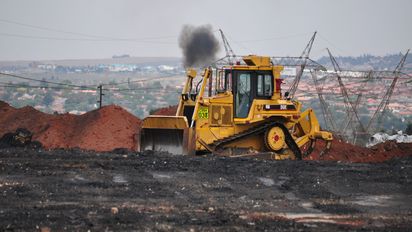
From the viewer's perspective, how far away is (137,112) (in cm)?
9275

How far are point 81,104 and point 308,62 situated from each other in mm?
48605

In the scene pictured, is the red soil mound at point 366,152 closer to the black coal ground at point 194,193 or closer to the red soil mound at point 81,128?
the red soil mound at point 81,128

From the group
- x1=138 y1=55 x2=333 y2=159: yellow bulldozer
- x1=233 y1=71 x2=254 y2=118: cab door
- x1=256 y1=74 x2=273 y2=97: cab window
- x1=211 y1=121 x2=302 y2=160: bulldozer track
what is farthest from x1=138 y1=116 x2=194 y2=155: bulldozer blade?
x1=256 y1=74 x2=273 y2=97: cab window

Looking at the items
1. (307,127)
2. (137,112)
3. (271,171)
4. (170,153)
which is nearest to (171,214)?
(271,171)

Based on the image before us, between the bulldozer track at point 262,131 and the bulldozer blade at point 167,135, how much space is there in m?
0.90

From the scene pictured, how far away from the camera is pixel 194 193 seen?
15844 millimetres

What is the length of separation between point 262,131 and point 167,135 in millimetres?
2677

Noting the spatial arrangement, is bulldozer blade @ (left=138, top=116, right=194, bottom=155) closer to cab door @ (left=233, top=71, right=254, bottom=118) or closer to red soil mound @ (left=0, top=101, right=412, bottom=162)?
cab door @ (left=233, top=71, right=254, bottom=118)

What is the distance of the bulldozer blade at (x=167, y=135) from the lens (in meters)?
23.4

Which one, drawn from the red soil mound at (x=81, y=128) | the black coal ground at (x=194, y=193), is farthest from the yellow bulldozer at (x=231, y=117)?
the red soil mound at (x=81, y=128)

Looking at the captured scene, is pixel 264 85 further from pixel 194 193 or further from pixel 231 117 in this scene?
pixel 194 193

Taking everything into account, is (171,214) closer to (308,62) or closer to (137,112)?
(308,62)

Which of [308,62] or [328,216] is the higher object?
[308,62]

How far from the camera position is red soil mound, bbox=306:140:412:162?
3069 cm
